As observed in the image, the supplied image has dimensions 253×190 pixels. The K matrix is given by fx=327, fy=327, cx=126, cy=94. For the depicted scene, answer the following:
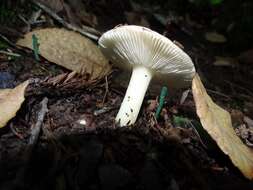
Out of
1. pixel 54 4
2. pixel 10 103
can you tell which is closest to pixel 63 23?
pixel 54 4

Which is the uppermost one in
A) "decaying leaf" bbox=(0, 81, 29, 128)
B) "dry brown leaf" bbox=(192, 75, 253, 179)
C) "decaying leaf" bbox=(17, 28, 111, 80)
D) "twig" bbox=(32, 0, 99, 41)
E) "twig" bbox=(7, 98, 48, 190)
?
"twig" bbox=(32, 0, 99, 41)

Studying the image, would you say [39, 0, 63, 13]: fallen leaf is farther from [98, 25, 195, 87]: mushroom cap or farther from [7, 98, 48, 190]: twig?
[7, 98, 48, 190]: twig

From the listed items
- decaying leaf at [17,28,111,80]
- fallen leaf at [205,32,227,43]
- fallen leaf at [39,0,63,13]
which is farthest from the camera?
fallen leaf at [205,32,227,43]

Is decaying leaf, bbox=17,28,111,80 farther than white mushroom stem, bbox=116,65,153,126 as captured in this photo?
Yes

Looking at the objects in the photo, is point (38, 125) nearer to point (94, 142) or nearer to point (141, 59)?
point (94, 142)

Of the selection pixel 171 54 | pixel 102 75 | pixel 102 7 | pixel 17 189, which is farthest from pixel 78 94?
pixel 102 7

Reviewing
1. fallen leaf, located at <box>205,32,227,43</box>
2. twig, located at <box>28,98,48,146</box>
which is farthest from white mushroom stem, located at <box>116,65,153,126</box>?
fallen leaf, located at <box>205,32,227,43</box>

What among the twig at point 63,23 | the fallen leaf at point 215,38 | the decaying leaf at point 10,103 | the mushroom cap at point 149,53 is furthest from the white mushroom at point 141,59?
the fallen leaf at point 215,38
